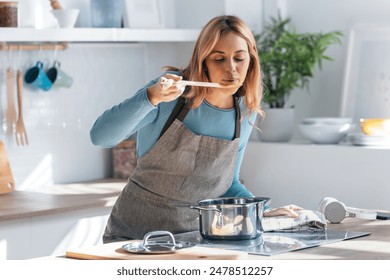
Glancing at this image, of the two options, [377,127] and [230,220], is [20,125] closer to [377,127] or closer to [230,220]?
[377,127]

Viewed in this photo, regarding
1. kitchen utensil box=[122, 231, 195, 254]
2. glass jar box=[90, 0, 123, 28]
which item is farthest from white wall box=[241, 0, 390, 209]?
kitchen utensil box=[122, 231, 195, 254]

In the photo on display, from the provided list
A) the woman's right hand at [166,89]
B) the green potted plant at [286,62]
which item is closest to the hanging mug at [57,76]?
the green potted plant at [286,62]

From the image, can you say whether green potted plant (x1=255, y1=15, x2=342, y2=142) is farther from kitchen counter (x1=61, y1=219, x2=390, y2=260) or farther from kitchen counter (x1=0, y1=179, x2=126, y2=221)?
kitchen counter (x1=61, y1=219, x2=390, y2=260)

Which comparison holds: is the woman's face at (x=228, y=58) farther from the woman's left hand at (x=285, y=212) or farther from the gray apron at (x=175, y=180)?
the woman's left hand at (x=285, y=212)

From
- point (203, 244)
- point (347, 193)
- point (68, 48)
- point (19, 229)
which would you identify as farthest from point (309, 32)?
point (203, 244)

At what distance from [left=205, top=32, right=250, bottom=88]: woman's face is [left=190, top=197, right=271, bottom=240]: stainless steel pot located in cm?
52

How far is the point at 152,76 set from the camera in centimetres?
569

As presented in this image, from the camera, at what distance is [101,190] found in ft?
16.0

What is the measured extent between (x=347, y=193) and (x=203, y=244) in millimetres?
2231

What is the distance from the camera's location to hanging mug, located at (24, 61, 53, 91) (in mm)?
4934

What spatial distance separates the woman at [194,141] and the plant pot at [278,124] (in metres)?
1.78

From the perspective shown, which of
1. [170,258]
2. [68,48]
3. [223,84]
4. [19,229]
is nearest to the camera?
[170,258]

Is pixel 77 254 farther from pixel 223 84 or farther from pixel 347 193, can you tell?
pixel 347 193

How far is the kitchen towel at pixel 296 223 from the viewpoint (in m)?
3.05
